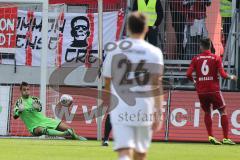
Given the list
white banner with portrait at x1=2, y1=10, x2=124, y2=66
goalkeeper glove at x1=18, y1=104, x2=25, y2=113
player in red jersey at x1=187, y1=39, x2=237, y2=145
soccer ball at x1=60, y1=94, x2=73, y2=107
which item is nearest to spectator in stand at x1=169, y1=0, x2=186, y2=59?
white banner with portrait at x1=2, y1=10, x2=124, y2=66

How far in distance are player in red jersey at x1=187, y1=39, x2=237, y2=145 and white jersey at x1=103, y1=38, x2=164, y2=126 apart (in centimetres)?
845

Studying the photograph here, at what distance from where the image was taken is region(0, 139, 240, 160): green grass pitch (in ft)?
Answer: 44.8

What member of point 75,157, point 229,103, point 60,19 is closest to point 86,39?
point 60,19

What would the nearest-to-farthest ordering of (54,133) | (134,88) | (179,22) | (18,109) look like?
1. (134,88)
2. (54,133)
3. (18,109)
4. (179,22)

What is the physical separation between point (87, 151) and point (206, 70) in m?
3.81

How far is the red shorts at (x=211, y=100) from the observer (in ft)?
57.0

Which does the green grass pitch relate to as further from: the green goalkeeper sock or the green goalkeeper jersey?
the green goalkeeper jersey

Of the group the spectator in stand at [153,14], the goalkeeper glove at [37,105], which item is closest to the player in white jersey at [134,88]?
the goalkeeper glove at [37,105]

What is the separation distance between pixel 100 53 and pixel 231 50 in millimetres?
4657

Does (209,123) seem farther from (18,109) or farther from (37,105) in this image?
(18,109)

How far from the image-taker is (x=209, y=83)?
17.4 meters

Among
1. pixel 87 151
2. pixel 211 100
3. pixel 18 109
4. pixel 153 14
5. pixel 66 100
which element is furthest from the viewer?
pixel 153 14

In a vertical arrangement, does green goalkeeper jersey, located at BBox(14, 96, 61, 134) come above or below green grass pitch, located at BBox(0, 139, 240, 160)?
above

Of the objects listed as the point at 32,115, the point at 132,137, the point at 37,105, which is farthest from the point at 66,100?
the point at 132,137
